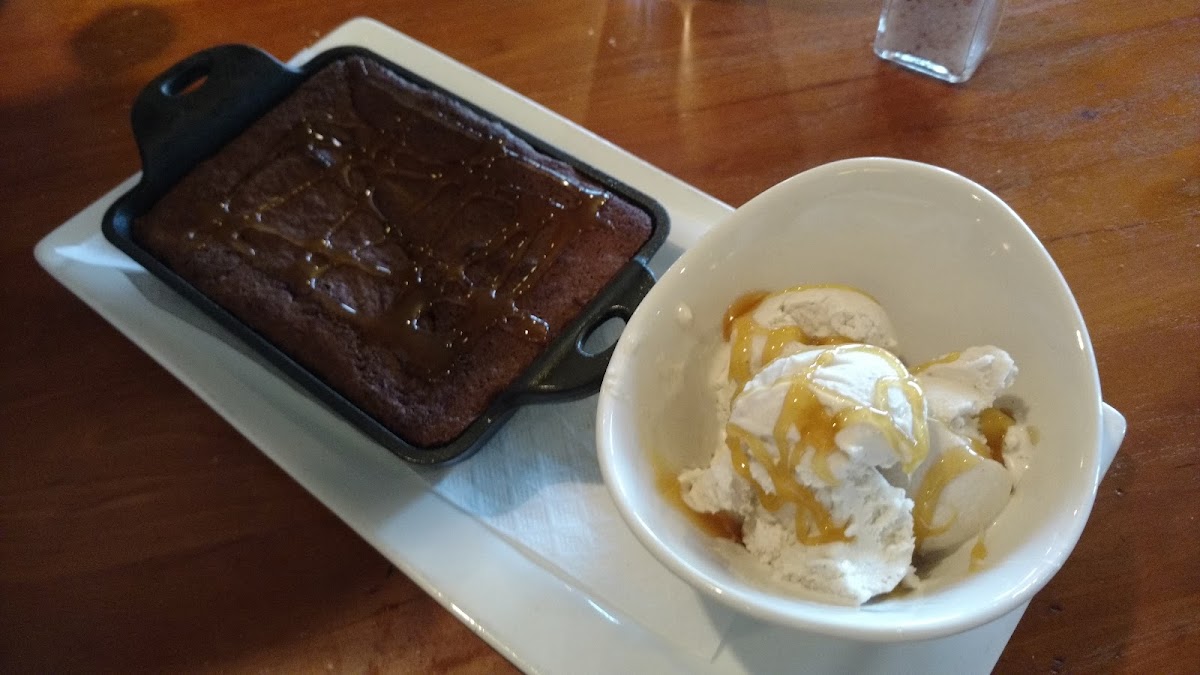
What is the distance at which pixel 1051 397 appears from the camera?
1.81 ft

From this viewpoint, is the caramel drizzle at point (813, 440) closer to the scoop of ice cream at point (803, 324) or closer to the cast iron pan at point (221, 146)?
the scoop of ice cream at point (803, 324)

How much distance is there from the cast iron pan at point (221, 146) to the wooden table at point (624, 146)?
0.40 ft

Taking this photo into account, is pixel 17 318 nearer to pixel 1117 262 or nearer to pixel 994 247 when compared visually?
pixel 994 247

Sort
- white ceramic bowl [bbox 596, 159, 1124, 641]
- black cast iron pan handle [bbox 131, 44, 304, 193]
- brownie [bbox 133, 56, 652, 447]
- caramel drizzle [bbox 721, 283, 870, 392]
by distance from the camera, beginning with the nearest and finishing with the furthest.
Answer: white ceramic bowl [bbox 596, 159, 1124, 641], caramel drizzle [bbox 721, 283, 870, 392], brownie [bbox 133, 56, 652, 447], black cast iron pan handle [bbox 131, 44, 304, 193]

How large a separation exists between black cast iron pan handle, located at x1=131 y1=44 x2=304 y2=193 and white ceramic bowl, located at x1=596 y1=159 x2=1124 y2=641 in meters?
0.59

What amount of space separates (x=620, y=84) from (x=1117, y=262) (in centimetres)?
63

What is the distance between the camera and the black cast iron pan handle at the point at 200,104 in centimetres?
87

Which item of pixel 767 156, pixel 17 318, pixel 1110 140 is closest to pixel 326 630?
pixel 17 318

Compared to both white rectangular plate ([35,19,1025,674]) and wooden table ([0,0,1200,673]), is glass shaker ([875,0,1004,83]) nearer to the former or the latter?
wooden table ([0,0,1200,673])

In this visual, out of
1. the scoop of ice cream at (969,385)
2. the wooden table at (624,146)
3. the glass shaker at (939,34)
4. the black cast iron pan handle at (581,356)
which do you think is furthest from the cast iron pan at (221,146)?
the glass shaker at (939,34)

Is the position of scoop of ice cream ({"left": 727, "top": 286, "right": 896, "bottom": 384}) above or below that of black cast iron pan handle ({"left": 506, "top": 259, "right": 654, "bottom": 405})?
above

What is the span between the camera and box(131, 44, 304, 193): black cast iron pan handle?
2.85ft

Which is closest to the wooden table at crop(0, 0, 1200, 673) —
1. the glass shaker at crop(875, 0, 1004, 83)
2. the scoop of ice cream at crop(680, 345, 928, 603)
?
the glass shaker at crop(875, 0, 1004, 83)

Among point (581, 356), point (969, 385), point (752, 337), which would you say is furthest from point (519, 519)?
point (969, 385)
